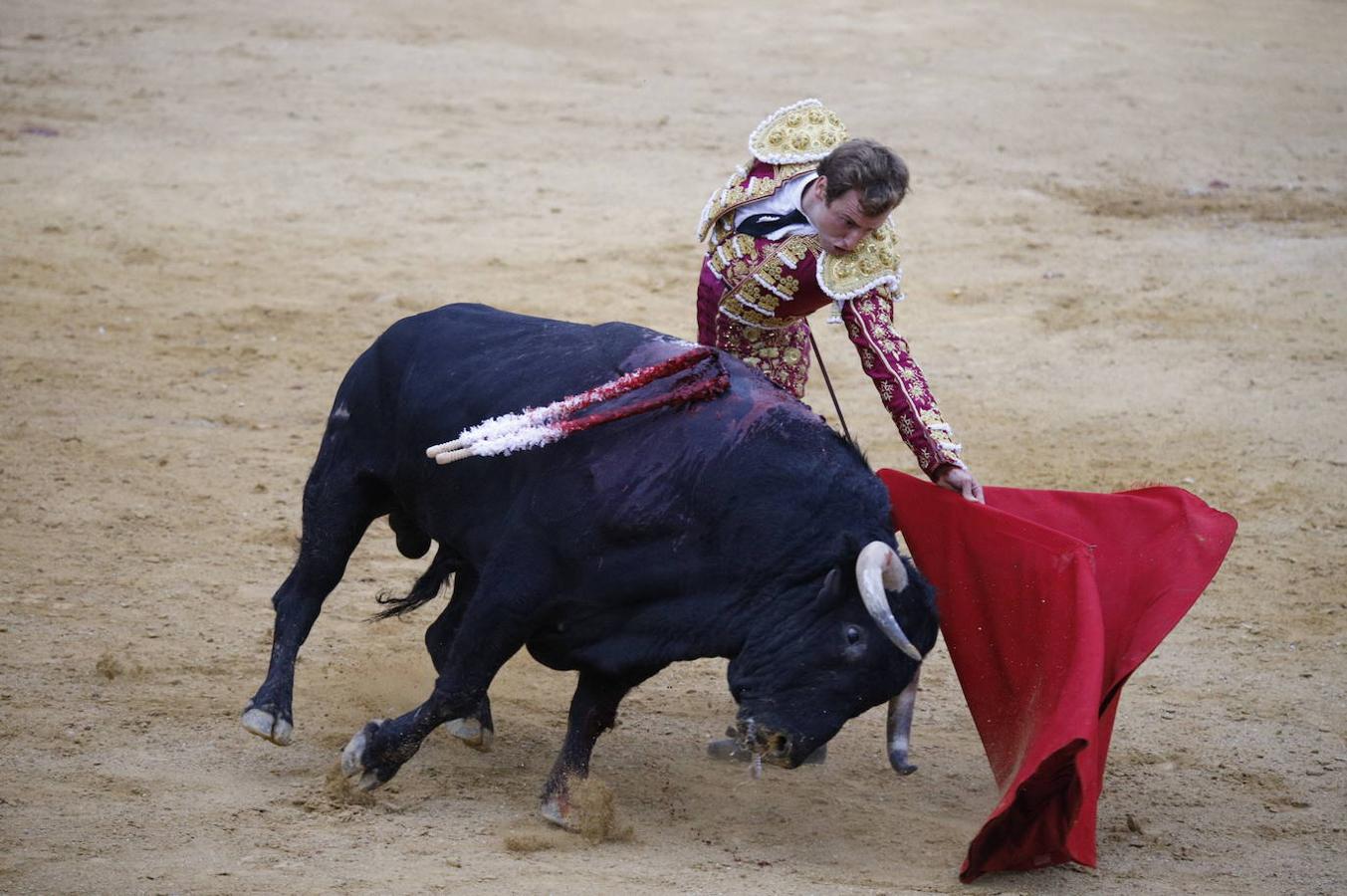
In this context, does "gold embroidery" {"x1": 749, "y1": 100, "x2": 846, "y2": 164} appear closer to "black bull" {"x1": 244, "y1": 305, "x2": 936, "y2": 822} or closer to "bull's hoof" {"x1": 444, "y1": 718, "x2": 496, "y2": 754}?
"black bull" {"x1": 244, "y1": 305, "x2": 936, "y2": 822}

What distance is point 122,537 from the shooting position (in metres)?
5.52

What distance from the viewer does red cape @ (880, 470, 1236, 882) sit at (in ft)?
11.7

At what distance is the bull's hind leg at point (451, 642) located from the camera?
4305 millimetres

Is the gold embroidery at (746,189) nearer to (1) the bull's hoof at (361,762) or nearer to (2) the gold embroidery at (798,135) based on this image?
(2) the gold embroidery at (798,135)

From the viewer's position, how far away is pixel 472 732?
4309 mm

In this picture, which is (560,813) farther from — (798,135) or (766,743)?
(798,135)

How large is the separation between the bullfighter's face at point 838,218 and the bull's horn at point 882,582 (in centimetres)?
84

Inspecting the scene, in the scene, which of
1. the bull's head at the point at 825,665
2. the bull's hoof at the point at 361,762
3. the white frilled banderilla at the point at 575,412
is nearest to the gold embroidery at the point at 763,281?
the white frilled banderilla at the point at 575,412

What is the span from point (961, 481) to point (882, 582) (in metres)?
0.61

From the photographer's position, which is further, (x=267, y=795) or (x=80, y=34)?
(x=80, y=34)

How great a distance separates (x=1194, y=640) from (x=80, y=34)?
34.4 feet

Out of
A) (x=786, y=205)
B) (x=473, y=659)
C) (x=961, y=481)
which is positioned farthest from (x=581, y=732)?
(x=786, y=205)

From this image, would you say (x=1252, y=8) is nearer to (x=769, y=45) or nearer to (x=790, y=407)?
(x=769, y=45)

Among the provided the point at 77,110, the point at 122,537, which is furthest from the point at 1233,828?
the point at 77,110
